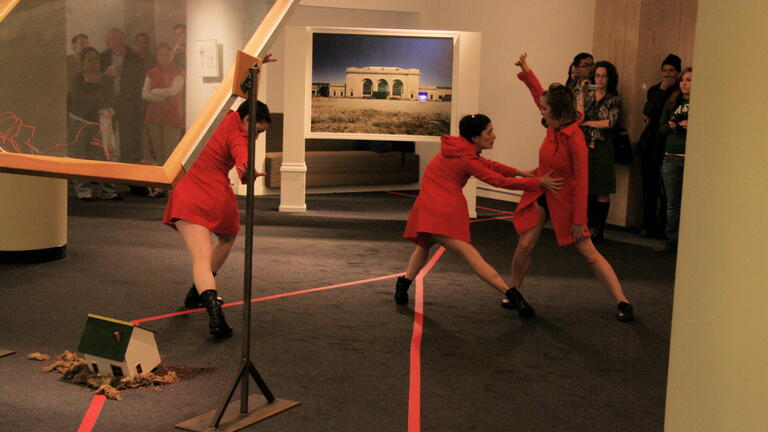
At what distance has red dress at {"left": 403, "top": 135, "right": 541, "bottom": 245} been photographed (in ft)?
18.0

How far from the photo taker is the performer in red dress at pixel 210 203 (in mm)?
4891

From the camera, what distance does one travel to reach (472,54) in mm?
10578

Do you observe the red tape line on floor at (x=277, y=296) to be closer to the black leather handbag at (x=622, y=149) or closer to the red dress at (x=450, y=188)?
the red dress at (x=450, y=188)

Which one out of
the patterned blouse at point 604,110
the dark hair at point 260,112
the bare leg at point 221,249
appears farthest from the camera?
the patterned blouse at point 604,110

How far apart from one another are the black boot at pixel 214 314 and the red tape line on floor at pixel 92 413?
36.8 inches

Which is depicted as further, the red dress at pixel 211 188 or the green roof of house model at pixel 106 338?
the red dress at pixel 211 188

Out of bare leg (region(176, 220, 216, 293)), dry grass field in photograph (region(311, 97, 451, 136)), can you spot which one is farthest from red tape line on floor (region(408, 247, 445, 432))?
dry grass field in photograph (region(311, 97, 451, 136))

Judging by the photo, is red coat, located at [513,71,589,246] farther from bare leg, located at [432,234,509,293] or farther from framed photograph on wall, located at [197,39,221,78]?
framed photograph on wall, located at [197,39,221,78]

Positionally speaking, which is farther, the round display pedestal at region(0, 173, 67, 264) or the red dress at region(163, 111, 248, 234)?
the round display pedestal at region(0, 173, 67, 264)

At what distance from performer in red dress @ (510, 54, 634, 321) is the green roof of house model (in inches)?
101

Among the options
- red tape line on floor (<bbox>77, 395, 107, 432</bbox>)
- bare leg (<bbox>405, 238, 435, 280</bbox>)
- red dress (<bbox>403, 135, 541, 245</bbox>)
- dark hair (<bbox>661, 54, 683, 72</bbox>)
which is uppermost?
dark hair (<bbox>661, 54, 683, 72</bbox>)

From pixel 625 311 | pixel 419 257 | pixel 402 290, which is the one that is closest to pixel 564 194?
pixel 625 311

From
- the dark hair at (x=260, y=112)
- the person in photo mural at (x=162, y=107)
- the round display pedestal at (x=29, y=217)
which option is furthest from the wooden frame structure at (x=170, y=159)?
the round display pedestal at (x=29, y=217)

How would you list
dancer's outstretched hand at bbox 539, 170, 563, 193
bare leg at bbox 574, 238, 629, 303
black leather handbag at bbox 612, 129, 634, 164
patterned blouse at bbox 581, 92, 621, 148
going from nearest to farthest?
dancer's outstretched hand at bbox 539, 170, 563, 193 < bare leg at bbox 574, 238, 629, 303 < patterned blouse at bbox 581, 92, 621, 148 < black leather handbag at bbox 612, 129, 634, 164
